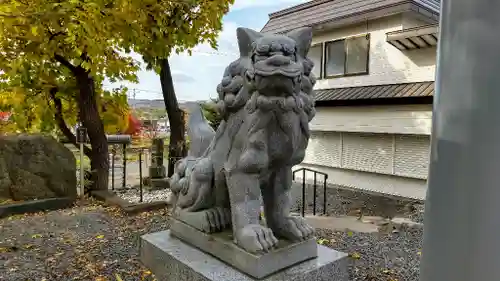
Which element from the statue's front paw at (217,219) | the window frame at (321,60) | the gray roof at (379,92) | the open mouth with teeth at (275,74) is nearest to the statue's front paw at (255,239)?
the statue's front paw at (217,219)

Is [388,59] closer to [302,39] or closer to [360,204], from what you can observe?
[360,204]

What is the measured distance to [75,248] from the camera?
416 cm

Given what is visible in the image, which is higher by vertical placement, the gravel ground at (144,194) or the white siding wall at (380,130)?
the white siding wall at (380,130)

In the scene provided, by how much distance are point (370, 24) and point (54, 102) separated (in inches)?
302

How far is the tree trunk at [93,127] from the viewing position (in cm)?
695

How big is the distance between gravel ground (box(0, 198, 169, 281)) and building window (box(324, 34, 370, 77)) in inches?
263

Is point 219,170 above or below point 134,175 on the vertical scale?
above

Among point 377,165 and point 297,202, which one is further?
point 377,165

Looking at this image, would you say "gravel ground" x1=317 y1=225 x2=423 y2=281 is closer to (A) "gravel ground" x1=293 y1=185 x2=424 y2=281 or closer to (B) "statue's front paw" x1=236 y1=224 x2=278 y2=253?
(A) "gravel ground" x1=293 y1=185 x2=424 y2=281

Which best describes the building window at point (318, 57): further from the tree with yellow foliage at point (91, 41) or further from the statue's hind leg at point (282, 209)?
the statue's hind leg at point (282, 209)

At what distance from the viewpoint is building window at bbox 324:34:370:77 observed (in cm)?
964

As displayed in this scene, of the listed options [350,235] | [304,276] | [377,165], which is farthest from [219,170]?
[377,165]

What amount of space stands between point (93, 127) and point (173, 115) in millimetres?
1913

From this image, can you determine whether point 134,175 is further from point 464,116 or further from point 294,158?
point 464,116
